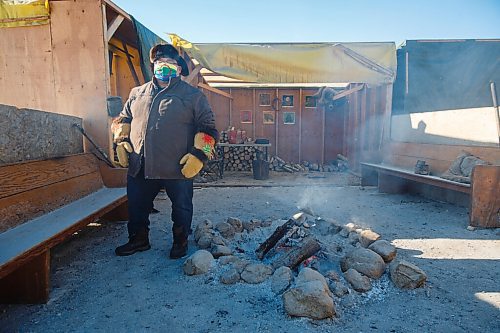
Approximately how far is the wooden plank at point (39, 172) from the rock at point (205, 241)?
1293 millimetres

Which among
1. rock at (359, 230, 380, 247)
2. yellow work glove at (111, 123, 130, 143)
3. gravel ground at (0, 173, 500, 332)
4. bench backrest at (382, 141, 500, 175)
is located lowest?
gravel ground at (0, 173, 500, 332)

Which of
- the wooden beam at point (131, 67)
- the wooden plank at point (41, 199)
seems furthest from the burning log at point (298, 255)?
the wooden beam at point (131, 67)

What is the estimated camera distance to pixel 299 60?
16.9 feet

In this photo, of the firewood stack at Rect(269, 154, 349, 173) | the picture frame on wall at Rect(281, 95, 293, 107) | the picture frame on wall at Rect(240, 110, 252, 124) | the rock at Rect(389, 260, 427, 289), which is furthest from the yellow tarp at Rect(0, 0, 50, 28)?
the picture frame on wall at Rect(281, 95, 293, 107)

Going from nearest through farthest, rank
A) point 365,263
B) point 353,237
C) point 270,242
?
point 365,263 → point 270,242 → point 353,237

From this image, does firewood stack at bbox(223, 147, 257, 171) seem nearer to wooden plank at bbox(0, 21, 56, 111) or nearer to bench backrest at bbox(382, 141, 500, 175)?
bench backrest at bbox(382, 141, 500, 175)

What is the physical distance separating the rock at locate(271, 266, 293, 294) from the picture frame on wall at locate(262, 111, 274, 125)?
779 cm

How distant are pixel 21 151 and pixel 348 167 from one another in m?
7.97

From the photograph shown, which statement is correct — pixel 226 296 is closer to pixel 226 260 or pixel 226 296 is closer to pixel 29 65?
pixel 226 260

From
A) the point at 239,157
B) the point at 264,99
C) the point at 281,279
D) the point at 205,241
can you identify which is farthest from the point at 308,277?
the point at 264,99

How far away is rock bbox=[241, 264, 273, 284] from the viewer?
6.92 feet

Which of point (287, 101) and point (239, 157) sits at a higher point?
point (287, 101)

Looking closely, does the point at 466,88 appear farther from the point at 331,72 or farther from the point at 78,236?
the point at 78,236

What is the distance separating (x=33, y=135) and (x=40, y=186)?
0.40m
